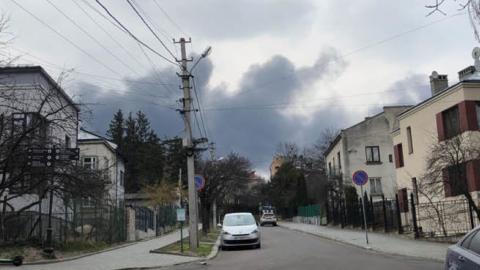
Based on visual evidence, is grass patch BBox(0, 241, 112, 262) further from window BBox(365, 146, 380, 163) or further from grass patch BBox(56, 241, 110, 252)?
window BBox(365, 146, 380, 163)

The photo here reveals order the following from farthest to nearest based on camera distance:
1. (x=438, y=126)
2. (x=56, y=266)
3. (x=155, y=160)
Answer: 1. (x=155, y=160)
2. (x=438, y=126)
3. (x=56, y=266)

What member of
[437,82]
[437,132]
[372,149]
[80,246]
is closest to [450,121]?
[437,132]

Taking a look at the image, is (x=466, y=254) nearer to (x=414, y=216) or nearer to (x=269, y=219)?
(x=414, y=216)

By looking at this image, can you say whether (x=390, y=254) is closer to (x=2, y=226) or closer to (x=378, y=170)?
(x=2, y=226)

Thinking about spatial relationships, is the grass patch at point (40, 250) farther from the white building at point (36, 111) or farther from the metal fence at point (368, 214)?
the metal fence at point (368, 214)

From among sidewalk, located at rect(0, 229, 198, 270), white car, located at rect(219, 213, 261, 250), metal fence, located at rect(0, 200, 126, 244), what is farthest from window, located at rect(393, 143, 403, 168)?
sidewalk, located at rect(0, 229, 198, 270)

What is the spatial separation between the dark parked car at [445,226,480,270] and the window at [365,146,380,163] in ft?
170

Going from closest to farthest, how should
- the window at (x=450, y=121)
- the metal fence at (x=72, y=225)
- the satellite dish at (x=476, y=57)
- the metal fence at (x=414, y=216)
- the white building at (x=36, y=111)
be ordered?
the white building at (x=36, y=111) < the metal fence at (x=72, y=225) < the metal fence at (x=414, y=216) < the window at (x=450, y=121) < the satellite dish at (x=476, y=57)

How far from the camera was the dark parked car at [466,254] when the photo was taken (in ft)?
23.1

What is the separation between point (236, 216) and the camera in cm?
2698

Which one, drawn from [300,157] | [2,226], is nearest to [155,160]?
[300,157]

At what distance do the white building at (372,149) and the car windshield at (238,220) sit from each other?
32.4m

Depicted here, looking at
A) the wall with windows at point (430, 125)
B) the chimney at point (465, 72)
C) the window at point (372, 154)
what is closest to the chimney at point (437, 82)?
the wall with windows at point (430, 125)

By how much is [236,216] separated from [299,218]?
5131 centimetres
